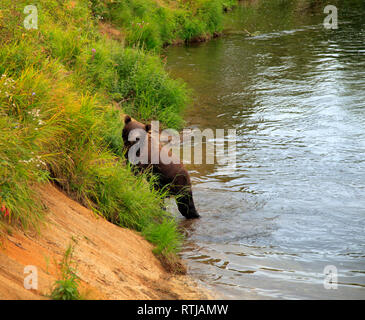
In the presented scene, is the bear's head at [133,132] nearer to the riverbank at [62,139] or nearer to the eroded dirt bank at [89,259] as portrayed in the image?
the riverbank at [62,139]

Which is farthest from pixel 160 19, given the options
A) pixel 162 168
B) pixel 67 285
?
pixel 67 285

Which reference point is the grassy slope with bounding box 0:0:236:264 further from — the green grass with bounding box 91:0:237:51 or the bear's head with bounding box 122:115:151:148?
the green grass with bounding box 91:0:237:51

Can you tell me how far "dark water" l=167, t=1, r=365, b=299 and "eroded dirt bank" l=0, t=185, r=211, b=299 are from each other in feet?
2.00

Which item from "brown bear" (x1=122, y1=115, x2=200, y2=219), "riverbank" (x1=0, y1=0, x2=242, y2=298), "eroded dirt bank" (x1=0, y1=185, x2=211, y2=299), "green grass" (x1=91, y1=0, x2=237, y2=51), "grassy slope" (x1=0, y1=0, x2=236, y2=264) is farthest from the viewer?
"green grass" (x1=91, y1=0, x2=237, y2=51)

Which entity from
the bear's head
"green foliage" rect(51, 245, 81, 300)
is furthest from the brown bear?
"green foliage" rect(51, 245, 81, 300)

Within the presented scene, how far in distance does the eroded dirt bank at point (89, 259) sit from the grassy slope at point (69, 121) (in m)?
0.19

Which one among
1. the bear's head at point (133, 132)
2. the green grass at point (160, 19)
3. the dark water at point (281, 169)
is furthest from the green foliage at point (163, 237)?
the green grass at point (160, 19)

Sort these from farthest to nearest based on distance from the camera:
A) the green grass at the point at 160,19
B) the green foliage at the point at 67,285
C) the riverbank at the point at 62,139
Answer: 1. the green grass at the point at 160,19
2. the riverbank at the point at 62,139
3. the green foliage at the point at 67,285

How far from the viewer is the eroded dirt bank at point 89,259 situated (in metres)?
3.92

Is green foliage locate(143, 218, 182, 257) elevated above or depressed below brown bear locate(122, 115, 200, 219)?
below

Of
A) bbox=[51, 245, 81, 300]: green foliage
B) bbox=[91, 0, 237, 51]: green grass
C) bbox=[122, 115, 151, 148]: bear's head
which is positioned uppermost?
bbox=[91, 0, 237, 51]: green grass

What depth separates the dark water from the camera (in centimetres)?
568
